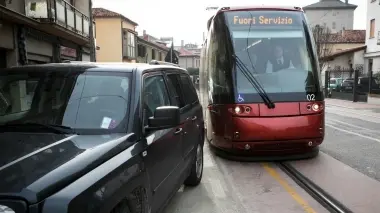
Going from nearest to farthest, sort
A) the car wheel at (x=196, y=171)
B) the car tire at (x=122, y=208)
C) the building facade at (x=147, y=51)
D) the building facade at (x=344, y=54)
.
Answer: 1. the car tire at (x=122, y=208)
2. the car wheel at (x=196, y=171)
3. the building facade at (x=344, y=54)
4. the building facade at (x=147, y=51)

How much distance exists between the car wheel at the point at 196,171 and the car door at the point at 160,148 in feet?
3.72

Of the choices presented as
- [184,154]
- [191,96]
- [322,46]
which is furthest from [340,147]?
[322,46]

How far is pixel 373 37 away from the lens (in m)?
36.8

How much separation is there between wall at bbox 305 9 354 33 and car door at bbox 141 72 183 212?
8402 centimetres

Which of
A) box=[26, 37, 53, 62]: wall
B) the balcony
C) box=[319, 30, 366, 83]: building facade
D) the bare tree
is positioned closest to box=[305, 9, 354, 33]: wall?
box=[319, 30, 366, 83]: building facade

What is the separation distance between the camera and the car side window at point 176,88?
16.2ft

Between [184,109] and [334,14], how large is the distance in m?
86.0

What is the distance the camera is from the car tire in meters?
2.75

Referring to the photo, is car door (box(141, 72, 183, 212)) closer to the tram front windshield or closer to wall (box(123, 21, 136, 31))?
the tram front windshield

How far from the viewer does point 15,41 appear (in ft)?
49.0

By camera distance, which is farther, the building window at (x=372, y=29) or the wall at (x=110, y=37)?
the wall at (x=110, y=37)

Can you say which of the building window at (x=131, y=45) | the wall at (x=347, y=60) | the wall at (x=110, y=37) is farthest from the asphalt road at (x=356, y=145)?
the building window at (x=131, y=45)

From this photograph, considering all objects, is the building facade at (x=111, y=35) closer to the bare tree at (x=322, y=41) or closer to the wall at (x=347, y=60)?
the bare tree at (x=322, y=41)

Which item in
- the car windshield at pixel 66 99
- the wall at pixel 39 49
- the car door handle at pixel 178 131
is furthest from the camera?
the wall at pixel 39 49
